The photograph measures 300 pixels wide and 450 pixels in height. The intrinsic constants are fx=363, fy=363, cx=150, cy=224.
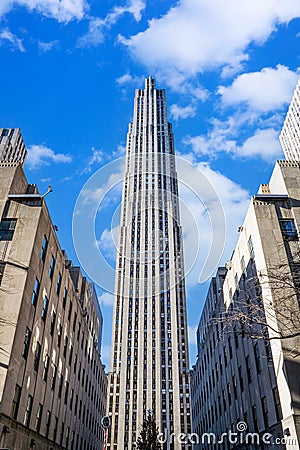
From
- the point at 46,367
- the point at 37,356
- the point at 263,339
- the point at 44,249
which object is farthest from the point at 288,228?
the point at 46,367

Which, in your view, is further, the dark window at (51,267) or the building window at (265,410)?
the dark window at (51,267)

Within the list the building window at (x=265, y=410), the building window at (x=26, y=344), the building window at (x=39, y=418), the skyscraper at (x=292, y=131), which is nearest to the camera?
the building window at (x=26, y=344)

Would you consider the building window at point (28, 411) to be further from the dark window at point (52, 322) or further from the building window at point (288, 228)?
the building window at point (288, 228)

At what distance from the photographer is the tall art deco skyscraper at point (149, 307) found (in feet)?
340

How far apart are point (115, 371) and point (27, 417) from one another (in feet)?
290

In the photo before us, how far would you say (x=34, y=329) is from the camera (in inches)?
Answer: 1141

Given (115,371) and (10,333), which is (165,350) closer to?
(115,371)

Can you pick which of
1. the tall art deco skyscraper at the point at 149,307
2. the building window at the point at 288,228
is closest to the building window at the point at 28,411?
the building window at the point at 288,228

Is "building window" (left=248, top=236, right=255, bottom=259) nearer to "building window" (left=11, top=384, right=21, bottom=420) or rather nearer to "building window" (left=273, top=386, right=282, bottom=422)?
"building window" (left=273, top=386, right=282, bottom=422)

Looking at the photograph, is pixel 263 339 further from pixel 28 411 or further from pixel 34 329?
pixel 28 411

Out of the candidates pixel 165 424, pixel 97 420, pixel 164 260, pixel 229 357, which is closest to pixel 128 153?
pixel 164 260

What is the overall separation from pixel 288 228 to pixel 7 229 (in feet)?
77.1

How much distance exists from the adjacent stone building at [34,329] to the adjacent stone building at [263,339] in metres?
13.8

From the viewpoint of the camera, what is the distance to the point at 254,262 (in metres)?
32.4
